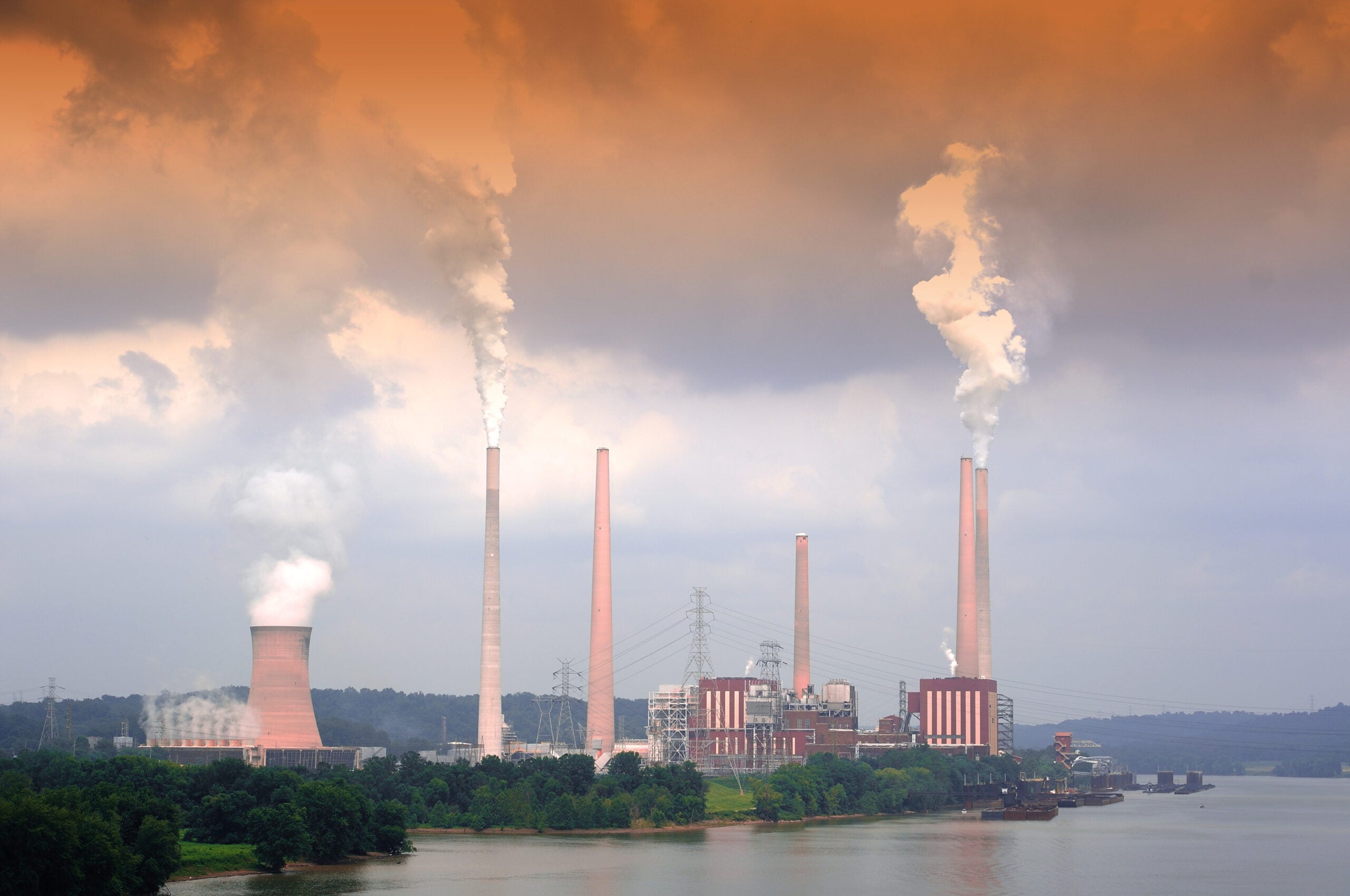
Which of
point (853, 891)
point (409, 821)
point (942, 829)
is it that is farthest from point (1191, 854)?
point (409, 821)

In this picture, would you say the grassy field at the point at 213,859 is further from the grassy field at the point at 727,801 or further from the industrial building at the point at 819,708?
the industrial building at the point at 819,708

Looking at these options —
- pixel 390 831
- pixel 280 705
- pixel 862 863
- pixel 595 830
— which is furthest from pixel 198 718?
pixel 862 863

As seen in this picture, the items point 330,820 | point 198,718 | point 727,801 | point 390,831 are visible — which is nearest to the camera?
point 330,820

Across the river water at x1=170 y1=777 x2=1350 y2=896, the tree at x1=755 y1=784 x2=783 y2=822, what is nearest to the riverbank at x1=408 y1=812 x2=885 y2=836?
the river water at x1=170 y1=777 x2=1350 y2=896

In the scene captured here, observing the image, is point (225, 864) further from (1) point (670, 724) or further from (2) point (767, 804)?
(1) point (670, 724)

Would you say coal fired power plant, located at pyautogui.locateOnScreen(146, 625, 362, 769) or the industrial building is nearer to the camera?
coal fired power plant, located at pyautogui.locateOnScreen(146, 625, 362, 769)

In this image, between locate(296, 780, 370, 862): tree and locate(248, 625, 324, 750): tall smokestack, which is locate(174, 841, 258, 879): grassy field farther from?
locate(248, 625, 324, 750): tall smokestack
